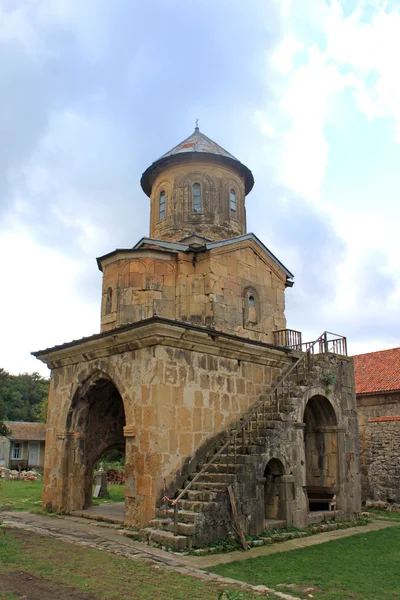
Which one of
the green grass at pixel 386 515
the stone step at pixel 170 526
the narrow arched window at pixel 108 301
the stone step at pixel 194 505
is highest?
the narrow arched window at pixel 108 301

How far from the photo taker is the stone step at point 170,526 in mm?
9664

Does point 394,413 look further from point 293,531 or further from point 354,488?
point 293,531

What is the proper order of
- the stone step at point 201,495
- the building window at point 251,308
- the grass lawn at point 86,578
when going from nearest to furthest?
the grass lawn at point 86,578 → the stone step at point 201,495 → the building window at point 251,308

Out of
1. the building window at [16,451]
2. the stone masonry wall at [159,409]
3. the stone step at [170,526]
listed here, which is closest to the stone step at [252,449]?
the stone masonry wall at [159,409]

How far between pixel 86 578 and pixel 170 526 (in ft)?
9.38

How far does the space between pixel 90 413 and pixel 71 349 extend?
2.16 meters

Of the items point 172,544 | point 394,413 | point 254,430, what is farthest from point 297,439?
point 394,413

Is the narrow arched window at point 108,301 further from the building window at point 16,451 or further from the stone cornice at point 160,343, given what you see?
the building window at point 16,451

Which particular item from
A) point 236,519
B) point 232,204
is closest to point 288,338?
point 232,204

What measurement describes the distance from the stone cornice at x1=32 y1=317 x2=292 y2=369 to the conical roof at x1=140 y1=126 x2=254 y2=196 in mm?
7584

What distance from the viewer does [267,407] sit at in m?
14.3

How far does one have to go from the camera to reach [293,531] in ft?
39.5

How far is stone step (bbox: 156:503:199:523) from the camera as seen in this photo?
32.5ft

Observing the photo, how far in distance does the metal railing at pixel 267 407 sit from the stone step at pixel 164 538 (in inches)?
32.4
